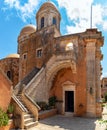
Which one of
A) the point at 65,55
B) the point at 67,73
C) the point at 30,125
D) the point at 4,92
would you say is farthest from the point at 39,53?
the point at 30,125

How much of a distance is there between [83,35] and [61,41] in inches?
112

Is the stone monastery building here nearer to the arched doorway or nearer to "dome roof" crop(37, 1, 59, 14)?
the arched doorway

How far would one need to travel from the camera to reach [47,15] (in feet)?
84.9

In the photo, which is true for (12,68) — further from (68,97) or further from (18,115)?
(18,115)

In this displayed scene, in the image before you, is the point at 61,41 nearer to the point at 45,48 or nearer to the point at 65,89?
the point at 45,48

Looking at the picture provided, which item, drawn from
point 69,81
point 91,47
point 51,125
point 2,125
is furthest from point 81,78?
point 2,125

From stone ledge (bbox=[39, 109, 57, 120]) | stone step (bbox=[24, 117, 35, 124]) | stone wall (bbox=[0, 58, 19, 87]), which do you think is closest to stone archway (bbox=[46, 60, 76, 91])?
stone ledge (bbox=[39, 109, 57, 120])

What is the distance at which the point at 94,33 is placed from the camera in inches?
763

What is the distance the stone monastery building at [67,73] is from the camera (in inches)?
731

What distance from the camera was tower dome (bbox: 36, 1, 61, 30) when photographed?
25.8 meters

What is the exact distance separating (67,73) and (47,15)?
9198 mm

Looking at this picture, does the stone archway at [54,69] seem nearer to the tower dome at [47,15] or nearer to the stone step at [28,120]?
the stone step at [28,120]

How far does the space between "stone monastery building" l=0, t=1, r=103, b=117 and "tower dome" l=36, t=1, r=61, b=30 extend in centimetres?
270

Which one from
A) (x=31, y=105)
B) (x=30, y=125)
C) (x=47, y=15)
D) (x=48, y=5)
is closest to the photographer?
(x=30, y=125)
